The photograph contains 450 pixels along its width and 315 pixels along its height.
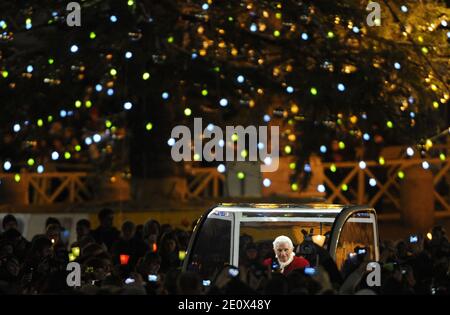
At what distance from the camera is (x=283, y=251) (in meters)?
12.2

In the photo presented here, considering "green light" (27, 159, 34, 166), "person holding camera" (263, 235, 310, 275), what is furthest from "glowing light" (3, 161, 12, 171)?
"person holding camera" (263, 235, 310, 275)

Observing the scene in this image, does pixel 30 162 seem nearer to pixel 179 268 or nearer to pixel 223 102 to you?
pixel 223 102

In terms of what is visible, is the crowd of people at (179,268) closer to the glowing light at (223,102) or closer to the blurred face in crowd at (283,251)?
the blurred face in crowd at (283,251)

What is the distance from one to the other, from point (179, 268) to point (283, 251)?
1.79m

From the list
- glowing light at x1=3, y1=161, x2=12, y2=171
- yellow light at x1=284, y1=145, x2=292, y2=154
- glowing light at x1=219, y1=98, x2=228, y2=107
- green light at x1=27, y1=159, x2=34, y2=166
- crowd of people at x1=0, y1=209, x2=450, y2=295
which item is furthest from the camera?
green light at x1=27, y1=159, x2=34, y2=166

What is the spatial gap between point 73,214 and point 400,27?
5.77 m

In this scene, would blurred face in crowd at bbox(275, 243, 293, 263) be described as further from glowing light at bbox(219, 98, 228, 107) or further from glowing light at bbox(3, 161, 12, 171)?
glowing light at bbox(3, 161, 12, 171)

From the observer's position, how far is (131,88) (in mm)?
18344

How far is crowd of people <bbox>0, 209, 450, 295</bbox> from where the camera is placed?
388 inches

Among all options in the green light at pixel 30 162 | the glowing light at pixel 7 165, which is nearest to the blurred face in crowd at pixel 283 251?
the glowing light at pixel 7 165

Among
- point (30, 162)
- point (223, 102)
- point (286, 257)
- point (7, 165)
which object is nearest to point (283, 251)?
point (286, 257)
